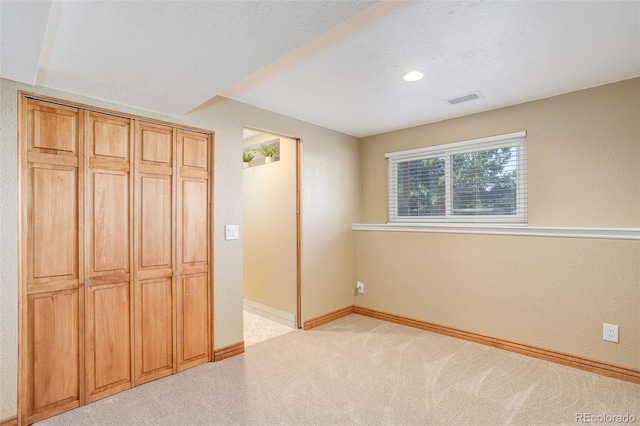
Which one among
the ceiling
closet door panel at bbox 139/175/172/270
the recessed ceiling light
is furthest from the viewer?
closet door panel at bbox 139/175/172/270

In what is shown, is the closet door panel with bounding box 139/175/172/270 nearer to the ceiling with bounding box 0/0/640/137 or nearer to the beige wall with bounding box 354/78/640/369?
the ceiling with bounding box 0/0/640/137

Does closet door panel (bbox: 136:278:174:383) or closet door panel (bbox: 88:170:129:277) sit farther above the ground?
closet door panel (bbox: 88:170:129:277)

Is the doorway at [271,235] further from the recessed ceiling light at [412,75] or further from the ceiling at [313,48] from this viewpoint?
the recessed ceiling light at [412,75]

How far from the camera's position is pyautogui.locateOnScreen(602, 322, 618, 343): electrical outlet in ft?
8.46

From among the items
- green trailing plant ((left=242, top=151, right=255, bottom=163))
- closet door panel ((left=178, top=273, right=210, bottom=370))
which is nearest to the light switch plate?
closet door panel ((left=178, top=273, right=210, bottom=370))

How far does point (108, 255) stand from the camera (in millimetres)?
2350

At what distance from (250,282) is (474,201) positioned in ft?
9.31

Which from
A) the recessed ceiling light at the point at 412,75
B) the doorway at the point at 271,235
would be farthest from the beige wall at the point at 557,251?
the doorway at the point at 271,235

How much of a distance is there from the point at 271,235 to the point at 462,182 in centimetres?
220

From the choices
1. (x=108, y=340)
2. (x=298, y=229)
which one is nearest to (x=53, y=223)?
(x=108, y=340)

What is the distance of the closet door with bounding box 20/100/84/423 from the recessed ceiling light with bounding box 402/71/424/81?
7.27ft

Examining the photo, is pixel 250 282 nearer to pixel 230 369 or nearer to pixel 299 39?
pixel 230 369

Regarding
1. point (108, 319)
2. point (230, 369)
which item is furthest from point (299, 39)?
point (230, 369)

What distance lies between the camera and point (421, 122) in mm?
3672
